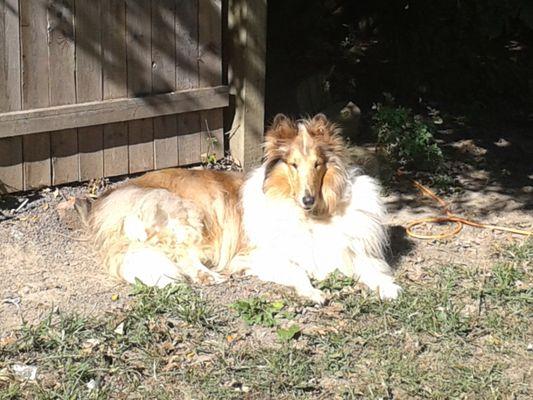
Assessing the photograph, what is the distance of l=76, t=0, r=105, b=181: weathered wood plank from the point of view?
729 cm

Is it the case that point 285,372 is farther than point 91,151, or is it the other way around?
point 91,151

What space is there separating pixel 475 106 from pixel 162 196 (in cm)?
478

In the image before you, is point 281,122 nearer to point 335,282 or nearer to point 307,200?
point 307,200

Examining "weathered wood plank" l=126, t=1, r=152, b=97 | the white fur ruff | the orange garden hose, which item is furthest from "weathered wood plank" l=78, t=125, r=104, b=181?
the orange garden hose

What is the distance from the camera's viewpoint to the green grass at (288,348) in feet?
16.9

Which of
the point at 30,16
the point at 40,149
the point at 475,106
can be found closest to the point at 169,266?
the point at 40,149

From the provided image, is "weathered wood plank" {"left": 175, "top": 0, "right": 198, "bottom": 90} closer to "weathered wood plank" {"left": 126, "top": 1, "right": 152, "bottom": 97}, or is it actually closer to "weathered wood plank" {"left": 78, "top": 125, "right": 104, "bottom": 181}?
"weathered wood plank" {"left": 126, "top": 1, "right": 152, "bottom": 97}

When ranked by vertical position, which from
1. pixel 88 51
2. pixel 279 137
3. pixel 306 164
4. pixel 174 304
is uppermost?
pixel 88 51

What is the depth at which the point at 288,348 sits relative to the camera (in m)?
5.53

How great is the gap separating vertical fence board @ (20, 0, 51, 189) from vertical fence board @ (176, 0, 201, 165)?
45.3 inches

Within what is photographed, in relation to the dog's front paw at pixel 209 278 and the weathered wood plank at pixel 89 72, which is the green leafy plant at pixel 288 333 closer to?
the dog's front paw at pixel 209 278

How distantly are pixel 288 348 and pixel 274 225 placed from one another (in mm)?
1359

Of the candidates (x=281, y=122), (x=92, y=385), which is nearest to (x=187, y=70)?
(x=281, y=122)

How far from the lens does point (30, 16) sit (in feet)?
23.1
